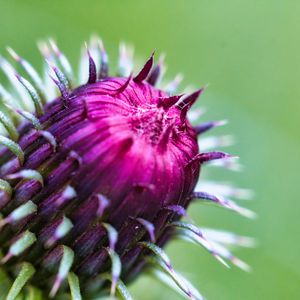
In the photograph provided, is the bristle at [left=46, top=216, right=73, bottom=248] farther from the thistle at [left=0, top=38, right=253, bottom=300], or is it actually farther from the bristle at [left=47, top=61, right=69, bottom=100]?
the bristle at [left=47, top=61, right=69, bottom=100]

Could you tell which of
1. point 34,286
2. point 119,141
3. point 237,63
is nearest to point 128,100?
point 119,141

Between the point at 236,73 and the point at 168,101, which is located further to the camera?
the point at 236,73

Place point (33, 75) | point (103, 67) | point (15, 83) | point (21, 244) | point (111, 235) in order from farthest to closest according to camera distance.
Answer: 1. point (15, 83)
2. point (103, 67)
3. point (33, 75)
4. point (21, 244)
5. point (111, 235)

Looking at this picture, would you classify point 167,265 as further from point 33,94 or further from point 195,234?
point 33,94

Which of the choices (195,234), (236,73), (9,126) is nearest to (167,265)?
(195,234)

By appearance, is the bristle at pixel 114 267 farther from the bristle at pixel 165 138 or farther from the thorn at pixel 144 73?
the thorn at pixel 144 73

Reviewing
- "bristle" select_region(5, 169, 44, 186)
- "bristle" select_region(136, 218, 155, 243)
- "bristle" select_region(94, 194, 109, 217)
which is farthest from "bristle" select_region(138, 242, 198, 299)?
"bristle" select_region(5, 169, 44, 186)

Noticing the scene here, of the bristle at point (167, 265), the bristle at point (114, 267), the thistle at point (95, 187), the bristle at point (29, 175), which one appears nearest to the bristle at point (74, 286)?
the thistle at point (95, 187)
